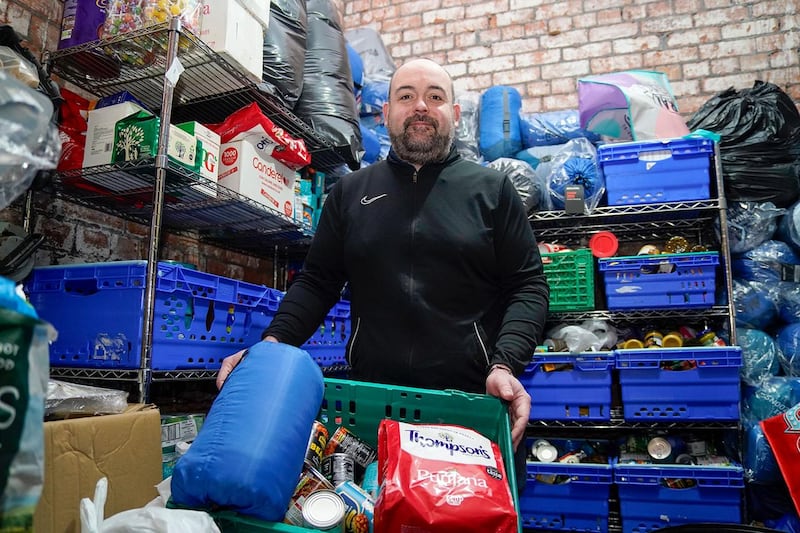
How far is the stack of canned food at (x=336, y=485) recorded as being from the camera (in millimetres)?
752

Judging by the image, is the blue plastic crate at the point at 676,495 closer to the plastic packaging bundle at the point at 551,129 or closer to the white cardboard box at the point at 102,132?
the plastic packaging bundle at the point at 551,129

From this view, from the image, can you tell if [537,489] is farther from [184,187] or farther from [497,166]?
[184,187]

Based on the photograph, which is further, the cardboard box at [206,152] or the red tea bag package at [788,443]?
the red tea bag package at [788,443]

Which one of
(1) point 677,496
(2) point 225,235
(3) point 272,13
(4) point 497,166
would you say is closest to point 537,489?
(1) point 677,496

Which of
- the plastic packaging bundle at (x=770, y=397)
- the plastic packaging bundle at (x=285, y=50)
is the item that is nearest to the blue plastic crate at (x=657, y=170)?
the plastic packaging bundle at (x=770, y=397)

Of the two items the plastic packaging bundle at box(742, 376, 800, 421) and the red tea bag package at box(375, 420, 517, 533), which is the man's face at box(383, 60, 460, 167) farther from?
the plastic packaging bundle at box(742, 376, 800, 421)

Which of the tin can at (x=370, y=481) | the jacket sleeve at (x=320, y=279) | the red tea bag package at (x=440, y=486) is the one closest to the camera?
the red tea bag package at (x=440, y=486)

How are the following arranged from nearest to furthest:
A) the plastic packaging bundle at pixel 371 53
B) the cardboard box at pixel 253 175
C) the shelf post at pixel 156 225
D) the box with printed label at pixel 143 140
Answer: the shelf post at pixel 156 225
the box with printed label at pixel 143 140
the cardboard box at pixel 253 175
the plastic packaging bundle at pixel 371 53

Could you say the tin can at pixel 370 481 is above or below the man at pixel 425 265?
below

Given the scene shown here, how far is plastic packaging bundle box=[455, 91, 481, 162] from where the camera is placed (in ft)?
9.43

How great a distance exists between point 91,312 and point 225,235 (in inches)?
35.2

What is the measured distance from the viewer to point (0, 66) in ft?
4.12

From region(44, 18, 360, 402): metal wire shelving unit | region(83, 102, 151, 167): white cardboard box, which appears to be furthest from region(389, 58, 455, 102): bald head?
region(83, 102, 151, 167): white cardboard box

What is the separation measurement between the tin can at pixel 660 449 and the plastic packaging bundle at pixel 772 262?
85 cm
